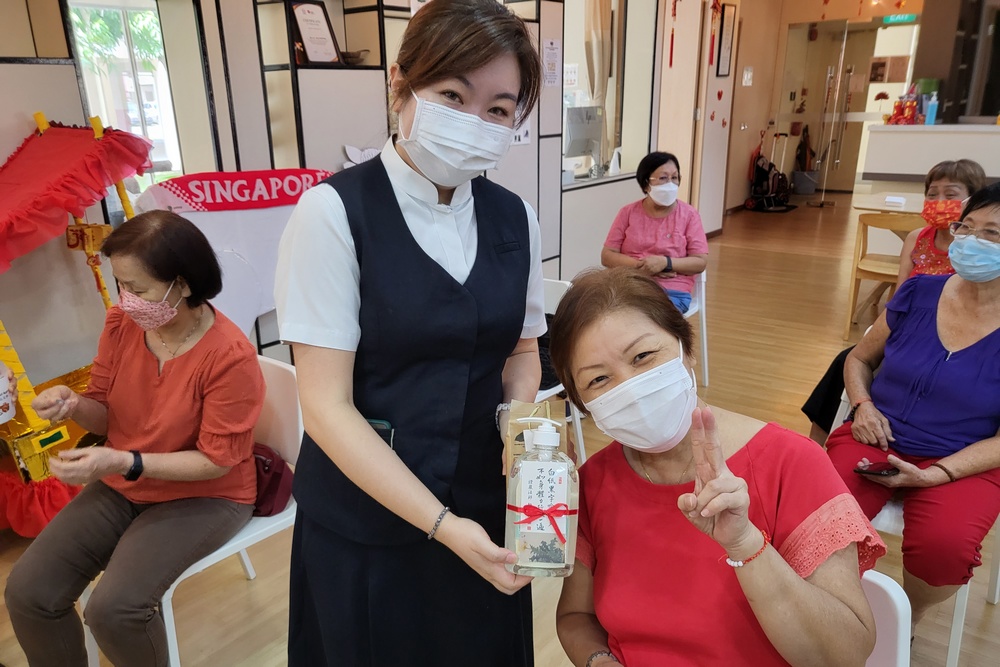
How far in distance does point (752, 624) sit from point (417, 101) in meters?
0.90

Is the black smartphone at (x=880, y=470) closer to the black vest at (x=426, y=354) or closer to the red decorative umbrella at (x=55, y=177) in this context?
the black vest at (x=426, y=354)

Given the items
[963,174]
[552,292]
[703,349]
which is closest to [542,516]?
[552,292]

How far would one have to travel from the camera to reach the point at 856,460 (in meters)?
2.00

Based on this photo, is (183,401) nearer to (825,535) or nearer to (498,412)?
(498,412)

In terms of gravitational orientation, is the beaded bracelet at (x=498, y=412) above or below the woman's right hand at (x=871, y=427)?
above

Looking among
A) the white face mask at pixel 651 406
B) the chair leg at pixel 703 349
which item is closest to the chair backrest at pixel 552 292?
the chair leg at pixel 703 349

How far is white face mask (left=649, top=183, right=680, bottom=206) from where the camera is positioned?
344 cm

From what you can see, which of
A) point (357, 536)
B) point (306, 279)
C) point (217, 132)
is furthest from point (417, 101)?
point (217, 132)

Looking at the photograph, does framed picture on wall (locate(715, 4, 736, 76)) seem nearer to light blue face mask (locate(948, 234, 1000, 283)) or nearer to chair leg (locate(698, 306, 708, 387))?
chair leg (locate(698, 306, 708, 387))

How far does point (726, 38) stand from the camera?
7.10m

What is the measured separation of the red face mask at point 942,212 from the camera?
3.12m

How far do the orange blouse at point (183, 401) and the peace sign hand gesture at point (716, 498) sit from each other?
3.71 ft

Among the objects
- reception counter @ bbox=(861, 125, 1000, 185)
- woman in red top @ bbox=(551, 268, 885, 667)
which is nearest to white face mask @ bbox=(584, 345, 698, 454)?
woman in red top @ bbox=(551, 268, 885, 667)

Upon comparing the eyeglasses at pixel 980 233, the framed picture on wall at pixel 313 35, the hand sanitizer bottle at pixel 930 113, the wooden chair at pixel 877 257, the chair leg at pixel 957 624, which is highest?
the framed picture on wall at pixel 313 35
